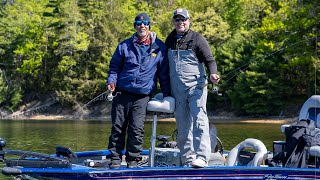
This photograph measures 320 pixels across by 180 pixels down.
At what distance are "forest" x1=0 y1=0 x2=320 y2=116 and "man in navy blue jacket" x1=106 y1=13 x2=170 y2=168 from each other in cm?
2951

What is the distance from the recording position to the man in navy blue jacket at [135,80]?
8.74 meters

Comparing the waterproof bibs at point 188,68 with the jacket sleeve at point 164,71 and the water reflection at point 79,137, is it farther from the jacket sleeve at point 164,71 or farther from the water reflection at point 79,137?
the water reflection at point 79,137

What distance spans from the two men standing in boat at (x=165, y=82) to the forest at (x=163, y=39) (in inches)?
1163

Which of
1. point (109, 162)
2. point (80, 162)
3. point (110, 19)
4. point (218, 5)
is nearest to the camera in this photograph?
point (109, 162)

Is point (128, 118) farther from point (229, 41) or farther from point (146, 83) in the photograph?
point (229, 41)

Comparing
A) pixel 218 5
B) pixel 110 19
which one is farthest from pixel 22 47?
pixel 218 5

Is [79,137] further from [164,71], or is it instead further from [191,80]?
[191,80]

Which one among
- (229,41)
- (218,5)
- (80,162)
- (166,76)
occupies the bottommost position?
(80,162)

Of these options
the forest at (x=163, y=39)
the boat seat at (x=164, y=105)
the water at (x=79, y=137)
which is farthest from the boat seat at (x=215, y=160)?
the forest at (x=163, y=39)

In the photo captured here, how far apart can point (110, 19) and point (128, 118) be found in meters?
Result: 52.1

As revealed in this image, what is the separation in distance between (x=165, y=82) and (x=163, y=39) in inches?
1744

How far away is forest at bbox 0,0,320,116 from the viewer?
4153 cm

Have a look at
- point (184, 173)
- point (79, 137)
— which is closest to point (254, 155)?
point (184, 173)

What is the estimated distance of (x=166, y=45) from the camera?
882 centimetres
